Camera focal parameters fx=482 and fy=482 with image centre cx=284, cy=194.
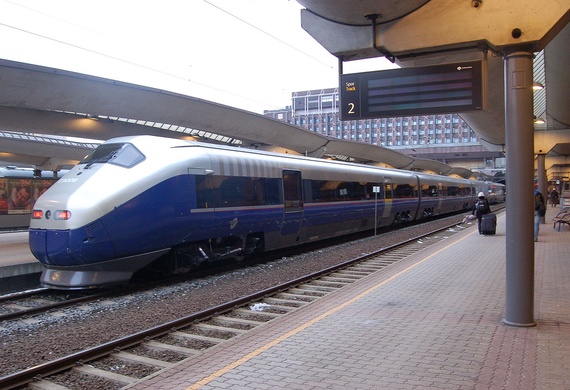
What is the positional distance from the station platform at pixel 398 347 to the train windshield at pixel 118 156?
173 inches

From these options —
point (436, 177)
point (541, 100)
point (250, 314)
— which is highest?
point (541, 100)

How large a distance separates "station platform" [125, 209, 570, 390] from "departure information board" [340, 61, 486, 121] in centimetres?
286

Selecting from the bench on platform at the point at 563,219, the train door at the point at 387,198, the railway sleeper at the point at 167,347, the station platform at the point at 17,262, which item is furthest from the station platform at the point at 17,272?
the bench on platform at the point at 563,219

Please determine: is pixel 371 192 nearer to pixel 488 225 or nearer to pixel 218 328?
pixel 488 225

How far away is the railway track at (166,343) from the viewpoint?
4852 mm

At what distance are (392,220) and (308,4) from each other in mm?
16273

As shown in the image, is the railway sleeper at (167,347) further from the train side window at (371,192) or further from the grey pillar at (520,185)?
the train side window at (371,192)

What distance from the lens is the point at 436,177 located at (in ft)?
99.0

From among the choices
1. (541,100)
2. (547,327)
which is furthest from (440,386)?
(541,100)

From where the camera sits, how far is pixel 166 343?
605cm

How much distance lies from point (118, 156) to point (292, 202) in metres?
5.40

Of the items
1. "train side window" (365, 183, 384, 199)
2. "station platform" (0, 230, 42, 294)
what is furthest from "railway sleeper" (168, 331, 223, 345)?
"train side window" (365, 183, 384, 199)

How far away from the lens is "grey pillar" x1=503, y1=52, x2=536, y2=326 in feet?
18.7

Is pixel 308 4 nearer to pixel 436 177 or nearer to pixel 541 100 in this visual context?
pixel 541 100
